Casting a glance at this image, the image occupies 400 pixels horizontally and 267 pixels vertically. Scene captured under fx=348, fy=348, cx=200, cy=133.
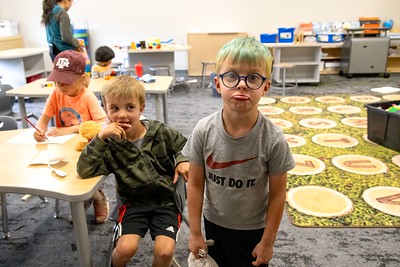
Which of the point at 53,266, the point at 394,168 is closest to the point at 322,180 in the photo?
the point at 394,168

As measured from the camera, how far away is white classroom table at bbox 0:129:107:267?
1.10m

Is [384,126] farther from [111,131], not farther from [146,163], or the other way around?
[111,131]

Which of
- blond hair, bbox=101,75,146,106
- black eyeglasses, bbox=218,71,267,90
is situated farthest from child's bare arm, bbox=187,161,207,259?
blond hair, bbox=101,75,146,106

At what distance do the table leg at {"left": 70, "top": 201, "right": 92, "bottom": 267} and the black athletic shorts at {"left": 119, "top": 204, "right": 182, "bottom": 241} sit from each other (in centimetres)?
16

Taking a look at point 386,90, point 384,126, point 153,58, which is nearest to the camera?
point 384,126

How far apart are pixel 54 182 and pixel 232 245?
625 mm

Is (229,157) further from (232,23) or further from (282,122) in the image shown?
(232,23)

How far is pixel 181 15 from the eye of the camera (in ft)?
21.5

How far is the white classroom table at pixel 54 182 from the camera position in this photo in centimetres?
110

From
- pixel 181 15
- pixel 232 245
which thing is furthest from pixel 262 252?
pixel 181 15

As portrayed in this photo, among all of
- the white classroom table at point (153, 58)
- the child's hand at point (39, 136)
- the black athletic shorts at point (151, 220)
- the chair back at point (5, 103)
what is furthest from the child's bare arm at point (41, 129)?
Result: the white classroom table at point (153, 58)

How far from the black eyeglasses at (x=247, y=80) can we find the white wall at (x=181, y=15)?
5926 millimetres

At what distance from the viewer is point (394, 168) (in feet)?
8.35

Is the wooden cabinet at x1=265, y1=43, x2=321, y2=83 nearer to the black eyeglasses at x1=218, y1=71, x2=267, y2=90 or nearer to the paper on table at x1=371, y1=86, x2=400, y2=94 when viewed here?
the paper on table at x1=371, y1=86, x2=400, y2=94
